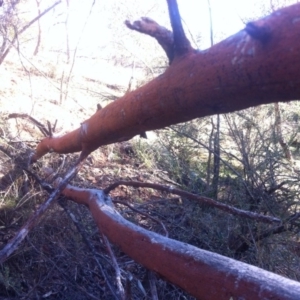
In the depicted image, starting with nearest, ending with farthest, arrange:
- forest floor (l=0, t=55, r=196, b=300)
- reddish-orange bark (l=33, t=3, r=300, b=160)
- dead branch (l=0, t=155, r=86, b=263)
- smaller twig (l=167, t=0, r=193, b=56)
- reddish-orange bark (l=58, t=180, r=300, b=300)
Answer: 1. reddish-orange bark (l=33, t=3, r=300, b=160)
2. reddish-orange bark (l=58, t=180, r=300, b=300)
3. smaller twig (l=167, t=0, r=193, b=56)
4. dead branch (l=0, t=155, r=86, b=263)
5. forest floor (l=0, t=55, r=196, b=300)

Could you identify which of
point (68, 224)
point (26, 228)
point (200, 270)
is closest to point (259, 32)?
point (200, 270)

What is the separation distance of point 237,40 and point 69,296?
9.46 feet

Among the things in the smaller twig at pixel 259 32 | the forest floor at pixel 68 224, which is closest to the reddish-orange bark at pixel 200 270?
the forest floor at pixel 68 224

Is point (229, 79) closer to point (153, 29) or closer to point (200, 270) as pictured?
point (153, 29)

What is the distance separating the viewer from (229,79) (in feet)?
5.98

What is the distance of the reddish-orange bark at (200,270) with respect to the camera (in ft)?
5.91

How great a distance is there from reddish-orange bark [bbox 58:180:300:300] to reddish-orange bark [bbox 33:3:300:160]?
0.61 meters

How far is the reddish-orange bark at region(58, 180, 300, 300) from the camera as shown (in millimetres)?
1801

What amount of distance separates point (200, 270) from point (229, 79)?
828mm

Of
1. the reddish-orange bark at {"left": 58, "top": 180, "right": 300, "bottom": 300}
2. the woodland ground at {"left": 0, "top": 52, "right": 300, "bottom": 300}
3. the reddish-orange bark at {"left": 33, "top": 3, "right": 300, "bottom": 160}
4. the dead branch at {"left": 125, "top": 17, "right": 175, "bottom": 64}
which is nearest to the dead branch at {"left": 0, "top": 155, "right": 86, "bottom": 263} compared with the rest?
the woodland ground at {"left": 0, "top": 52, "right": 300, "bottom": 300}

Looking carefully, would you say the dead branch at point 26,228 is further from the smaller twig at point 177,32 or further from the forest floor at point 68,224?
the smaller twig at point 177,32

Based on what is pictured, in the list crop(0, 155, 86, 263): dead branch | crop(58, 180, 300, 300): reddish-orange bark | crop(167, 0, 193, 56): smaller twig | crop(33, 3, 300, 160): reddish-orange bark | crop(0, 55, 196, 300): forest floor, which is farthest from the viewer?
crop(0, 55, 196, 300): forest floor

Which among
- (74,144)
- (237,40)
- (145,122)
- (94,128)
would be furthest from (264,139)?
(237,40)

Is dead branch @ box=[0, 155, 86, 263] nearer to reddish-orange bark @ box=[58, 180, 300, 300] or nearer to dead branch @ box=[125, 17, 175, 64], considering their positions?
reddish-orange bark @ box=[58, 180, 300, 300]
